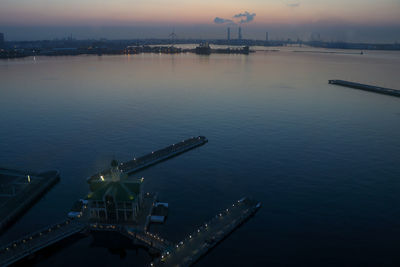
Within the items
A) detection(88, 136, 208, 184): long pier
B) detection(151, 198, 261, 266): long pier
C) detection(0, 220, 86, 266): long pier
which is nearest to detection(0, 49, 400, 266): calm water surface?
detection(151, 198, 261, 266): long pier

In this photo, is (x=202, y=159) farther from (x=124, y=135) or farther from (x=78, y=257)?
(x=78, y=257)

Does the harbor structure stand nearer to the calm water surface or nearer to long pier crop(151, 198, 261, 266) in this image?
long pier crop(151, 198, 261, 266)

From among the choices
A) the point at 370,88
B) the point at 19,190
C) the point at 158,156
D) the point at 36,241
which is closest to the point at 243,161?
the point at 158,156

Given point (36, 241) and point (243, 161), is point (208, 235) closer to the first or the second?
point (36, 241)

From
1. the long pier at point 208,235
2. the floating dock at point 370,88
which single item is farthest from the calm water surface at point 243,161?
the floating dock at point 370,88

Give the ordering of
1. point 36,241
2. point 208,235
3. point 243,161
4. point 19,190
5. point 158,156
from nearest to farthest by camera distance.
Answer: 1. point 36,241
2. point 208,235
3. point 19,190
4. point 243,161
5. point 158,156

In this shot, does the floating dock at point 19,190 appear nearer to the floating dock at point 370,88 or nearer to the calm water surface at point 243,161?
the calm water surface at point 243,161

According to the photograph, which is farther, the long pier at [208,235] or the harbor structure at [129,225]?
the harbor structure at [129,225]
